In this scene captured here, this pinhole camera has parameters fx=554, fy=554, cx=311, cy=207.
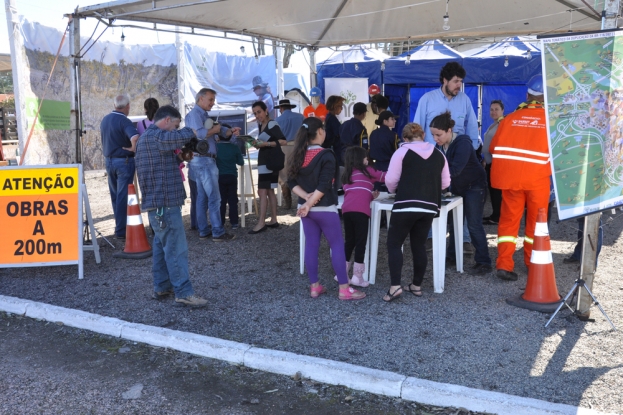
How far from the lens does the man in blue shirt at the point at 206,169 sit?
7242 mm

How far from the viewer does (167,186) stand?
5.02m

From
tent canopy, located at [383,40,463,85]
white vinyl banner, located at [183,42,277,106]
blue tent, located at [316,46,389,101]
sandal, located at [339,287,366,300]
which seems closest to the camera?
sandal, located at [339,287,366,300]

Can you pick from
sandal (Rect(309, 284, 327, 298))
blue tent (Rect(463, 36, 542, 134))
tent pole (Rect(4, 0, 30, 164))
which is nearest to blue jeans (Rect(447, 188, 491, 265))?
sandal (Rect(309, 284, 327, 298))

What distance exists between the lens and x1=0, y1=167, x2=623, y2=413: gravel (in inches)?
152

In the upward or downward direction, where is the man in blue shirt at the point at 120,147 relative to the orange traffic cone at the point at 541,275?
upward

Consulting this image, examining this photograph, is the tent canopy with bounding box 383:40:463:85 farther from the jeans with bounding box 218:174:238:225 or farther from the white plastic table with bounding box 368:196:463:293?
the white plastic table with bounding box 368:196:463:293

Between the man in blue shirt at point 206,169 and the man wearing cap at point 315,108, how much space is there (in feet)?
10.9

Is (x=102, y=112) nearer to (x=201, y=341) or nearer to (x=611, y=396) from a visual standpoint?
(x=201, y=341)

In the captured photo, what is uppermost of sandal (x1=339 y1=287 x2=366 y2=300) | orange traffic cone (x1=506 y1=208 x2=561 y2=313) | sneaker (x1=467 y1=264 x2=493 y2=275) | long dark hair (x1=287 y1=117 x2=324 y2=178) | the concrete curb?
long dark hair (x1=287 y1=117 x2=324 y2=178)

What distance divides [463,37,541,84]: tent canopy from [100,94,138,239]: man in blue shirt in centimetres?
778

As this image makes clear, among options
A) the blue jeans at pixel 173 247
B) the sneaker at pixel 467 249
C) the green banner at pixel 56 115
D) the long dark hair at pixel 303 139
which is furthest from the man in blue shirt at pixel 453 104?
the green banner at pixel 56 115

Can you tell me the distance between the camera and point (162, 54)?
16.8 m

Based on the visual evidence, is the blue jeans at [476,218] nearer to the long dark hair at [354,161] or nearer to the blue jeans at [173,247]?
the long dark hair at [354,161]

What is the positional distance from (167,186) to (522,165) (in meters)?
3.44
